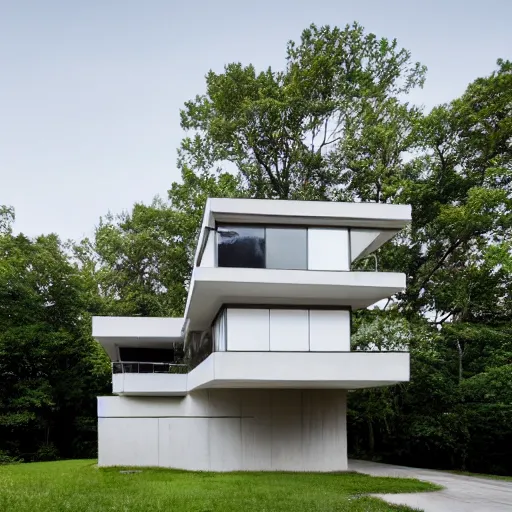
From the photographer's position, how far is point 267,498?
12.4 metres

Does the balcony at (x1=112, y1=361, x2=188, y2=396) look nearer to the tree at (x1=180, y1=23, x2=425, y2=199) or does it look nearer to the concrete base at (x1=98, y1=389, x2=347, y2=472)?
the concrete base at (x1=98, y1=389, x2=347, y2=472)

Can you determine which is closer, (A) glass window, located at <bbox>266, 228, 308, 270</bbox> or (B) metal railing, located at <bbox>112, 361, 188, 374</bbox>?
(A) glass window, located at <bbox>266, 228, 308, 270</bbox>

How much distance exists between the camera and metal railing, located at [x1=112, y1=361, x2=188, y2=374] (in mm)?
22531

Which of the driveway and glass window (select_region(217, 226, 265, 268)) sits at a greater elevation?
glass window (select_region(217, 226, 265, 268))

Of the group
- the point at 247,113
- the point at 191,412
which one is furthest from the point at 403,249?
the point at 191,412

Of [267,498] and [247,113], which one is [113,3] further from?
[267,498]

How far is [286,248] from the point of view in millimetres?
17891

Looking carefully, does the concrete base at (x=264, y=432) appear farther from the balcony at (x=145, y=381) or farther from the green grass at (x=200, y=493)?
the green grass at (x=200, y=493)

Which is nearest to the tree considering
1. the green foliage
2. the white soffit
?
the green foliage

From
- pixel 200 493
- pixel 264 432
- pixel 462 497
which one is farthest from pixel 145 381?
pixel 462 497

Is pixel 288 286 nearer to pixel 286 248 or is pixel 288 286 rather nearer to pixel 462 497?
pixel 286 248

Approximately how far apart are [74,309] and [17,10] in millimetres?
18950

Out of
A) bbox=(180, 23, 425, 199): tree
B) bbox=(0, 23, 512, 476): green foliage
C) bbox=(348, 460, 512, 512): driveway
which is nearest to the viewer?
bbox=(348, 460, 512, 512): driveway

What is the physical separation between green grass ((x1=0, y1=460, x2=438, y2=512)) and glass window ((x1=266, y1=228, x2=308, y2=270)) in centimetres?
587
